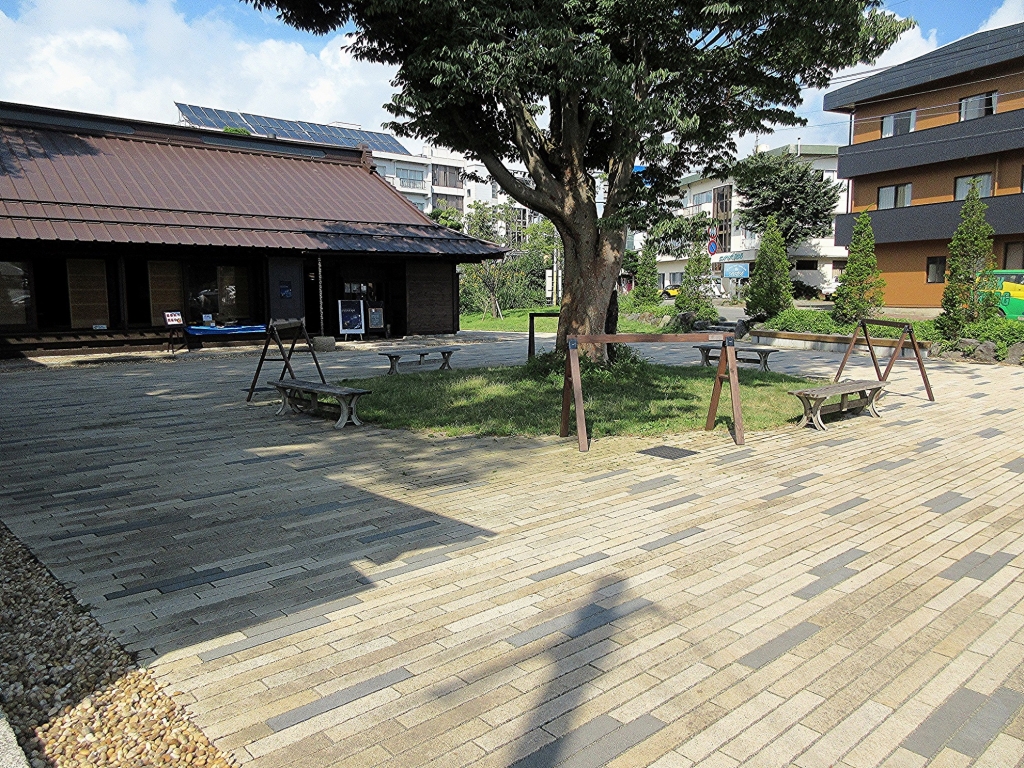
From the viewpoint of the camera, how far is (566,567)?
4.43m

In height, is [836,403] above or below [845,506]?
above

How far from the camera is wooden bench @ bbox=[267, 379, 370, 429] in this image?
8.87m

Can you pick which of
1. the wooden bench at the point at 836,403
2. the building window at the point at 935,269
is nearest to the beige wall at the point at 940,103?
the building window at the point at 935,269

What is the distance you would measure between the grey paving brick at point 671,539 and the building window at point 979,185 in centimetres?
3060

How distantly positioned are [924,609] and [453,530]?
9.61ft

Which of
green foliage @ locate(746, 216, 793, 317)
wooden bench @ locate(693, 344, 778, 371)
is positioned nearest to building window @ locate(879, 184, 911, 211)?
green foliage @ locate(746, 216, 793, 317)

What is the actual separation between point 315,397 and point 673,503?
554 cm

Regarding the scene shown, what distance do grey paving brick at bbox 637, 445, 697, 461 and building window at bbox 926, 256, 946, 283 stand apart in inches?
1163

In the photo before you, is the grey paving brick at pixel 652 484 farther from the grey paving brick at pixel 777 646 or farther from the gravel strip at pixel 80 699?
the gravel strip at pixel 80 699

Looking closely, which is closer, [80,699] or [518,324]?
[80,699]

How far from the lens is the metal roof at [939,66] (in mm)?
27578

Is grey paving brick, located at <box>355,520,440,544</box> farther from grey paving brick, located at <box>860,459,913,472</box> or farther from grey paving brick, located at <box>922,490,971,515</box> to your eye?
grey paving brick, located at <box>860,459,913,472</box>

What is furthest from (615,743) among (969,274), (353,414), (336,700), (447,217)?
(447,217)

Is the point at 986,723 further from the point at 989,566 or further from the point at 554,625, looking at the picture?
the point at 989,566
